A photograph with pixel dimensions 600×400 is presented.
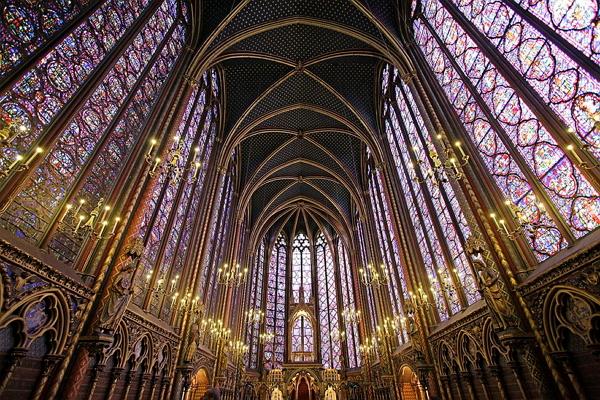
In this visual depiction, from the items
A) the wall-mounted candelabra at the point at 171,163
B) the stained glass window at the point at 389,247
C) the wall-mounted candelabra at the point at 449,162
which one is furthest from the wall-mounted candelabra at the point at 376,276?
the wall-mounted candelabra at the point at 171,163

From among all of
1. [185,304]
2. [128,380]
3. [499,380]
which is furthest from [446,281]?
[128,380]

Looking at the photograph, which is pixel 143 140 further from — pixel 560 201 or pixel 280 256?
pixel 280 256

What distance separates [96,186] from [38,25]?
3.60m

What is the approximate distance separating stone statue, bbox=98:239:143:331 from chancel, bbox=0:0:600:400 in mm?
42

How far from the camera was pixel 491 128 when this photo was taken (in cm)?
859

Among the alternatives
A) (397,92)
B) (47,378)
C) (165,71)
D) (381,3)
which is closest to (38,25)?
(165,71)

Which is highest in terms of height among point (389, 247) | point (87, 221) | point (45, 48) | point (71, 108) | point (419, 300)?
point (389, 247)

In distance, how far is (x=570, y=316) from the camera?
579cm

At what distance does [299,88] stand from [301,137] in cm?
397

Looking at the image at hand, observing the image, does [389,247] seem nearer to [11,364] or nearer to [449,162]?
[449,162]

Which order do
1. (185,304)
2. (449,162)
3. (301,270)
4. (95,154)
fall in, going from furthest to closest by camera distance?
(301,270) < (185,304) < (449,162) < (95,154)

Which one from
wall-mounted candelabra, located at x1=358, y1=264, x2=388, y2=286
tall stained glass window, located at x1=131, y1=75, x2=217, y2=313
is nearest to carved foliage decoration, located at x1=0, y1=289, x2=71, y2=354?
tall stained glass window, located at x1=131, y1=75, x2=217, y2=313

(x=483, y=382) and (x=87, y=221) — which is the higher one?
(x=87, y=221)

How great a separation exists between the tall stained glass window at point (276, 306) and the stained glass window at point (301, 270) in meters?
1.08
